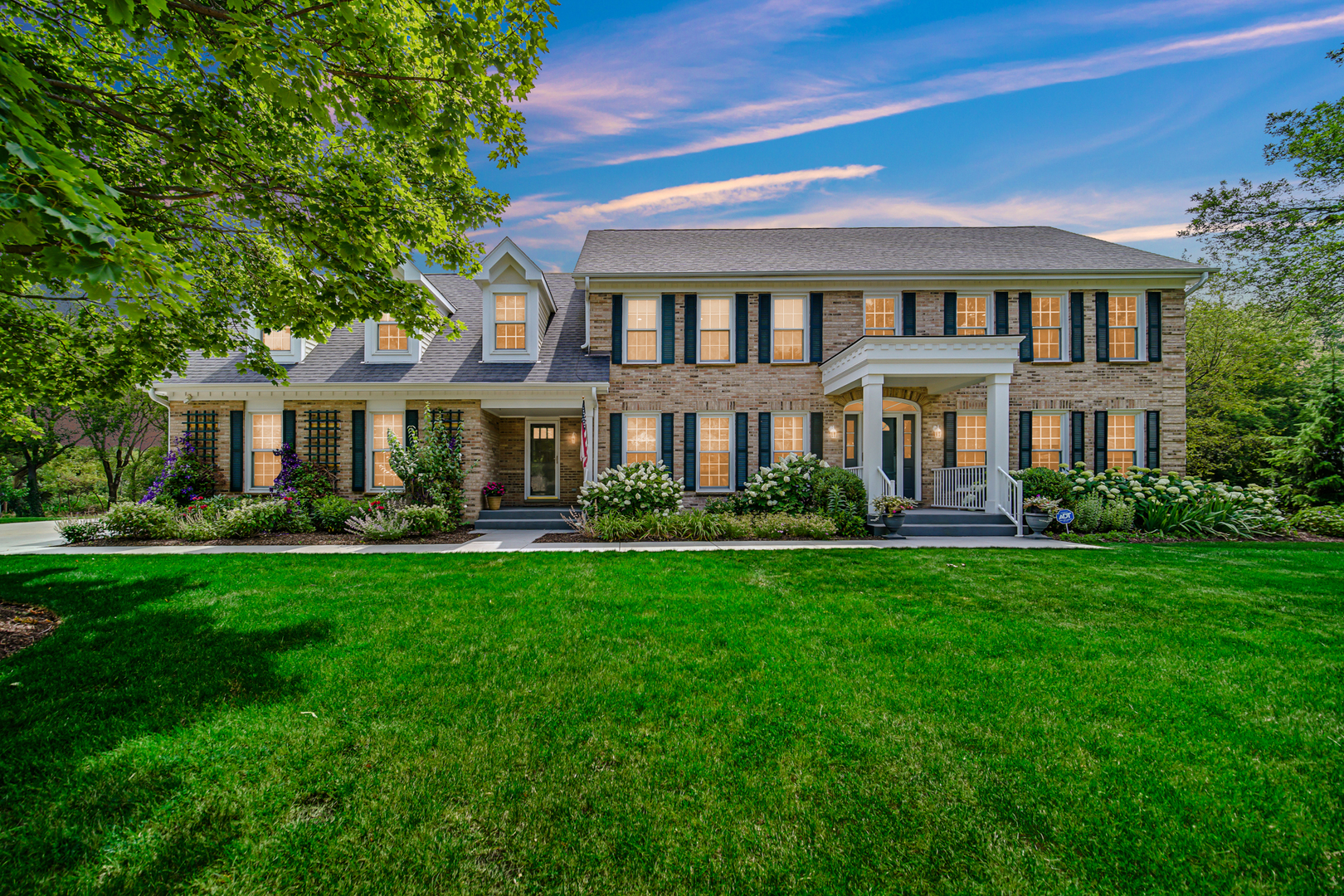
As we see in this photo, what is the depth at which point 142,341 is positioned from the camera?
210 inches

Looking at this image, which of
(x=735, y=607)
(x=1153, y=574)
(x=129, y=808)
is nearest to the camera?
(x=129, y=808)

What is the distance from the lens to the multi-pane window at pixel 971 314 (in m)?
12.4

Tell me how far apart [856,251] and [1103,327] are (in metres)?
6.40

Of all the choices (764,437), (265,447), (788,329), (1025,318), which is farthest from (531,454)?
(1025,318)

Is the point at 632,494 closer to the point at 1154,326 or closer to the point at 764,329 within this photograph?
the point at 764,329

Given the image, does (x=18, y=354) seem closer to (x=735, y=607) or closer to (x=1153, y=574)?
(x=735, y=607)

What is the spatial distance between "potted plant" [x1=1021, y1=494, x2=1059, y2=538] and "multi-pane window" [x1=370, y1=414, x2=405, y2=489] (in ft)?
46.7

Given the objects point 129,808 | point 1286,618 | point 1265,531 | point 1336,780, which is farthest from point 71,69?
point 1265,531

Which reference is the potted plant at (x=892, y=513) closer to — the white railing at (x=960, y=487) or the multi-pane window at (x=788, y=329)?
the white railing at (x=960, y=487)

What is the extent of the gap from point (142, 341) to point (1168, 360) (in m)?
19.7

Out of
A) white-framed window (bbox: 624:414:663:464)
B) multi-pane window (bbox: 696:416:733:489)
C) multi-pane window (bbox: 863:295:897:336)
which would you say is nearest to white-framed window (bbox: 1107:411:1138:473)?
multi-pane window (bbox: 863:295:897:336)

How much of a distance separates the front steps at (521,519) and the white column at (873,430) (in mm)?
6882

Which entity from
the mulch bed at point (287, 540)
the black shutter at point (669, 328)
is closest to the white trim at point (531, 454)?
the black shutter at point (669, 328)

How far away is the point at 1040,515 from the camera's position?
1007 centimetres
